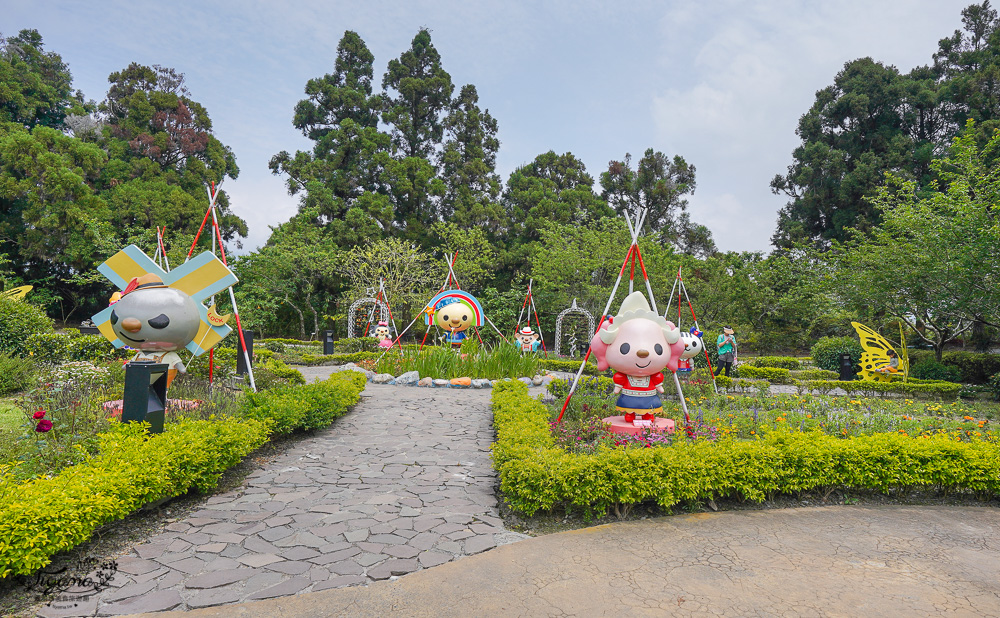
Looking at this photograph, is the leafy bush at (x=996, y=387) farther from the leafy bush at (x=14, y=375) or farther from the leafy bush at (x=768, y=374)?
the leafy bush at (x=14, y=375)

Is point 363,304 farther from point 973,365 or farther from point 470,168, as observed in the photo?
point 973,365

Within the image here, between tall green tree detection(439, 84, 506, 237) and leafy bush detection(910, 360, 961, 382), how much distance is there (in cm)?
1906

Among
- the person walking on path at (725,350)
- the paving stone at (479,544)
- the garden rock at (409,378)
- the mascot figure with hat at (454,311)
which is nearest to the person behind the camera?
the paving stone at (479,544)

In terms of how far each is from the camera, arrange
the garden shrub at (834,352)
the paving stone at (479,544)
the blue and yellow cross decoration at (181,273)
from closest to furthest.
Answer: the paving stone at (479,544), the blue and yellow cross decoration at (181,273), the garden shrub at (834,352)

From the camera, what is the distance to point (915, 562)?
12.4 feet

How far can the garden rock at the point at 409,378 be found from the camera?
12.0 meters

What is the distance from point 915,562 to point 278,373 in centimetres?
1088

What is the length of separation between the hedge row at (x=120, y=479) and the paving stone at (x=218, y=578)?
81 cm

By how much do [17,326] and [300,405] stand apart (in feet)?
30.0

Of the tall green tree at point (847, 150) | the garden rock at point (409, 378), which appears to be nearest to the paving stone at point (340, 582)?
the garden rock at point (409, 378)

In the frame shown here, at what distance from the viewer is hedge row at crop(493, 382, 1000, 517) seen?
178 inches

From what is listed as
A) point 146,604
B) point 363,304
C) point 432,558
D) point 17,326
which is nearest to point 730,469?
point 432,558

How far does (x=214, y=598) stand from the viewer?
3.20 metres

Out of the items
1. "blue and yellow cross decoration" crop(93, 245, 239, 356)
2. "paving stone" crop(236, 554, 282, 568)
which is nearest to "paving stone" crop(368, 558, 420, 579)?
"paving stone" crop(236, 554, 282, 568)
